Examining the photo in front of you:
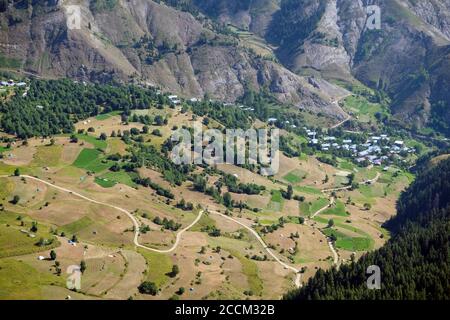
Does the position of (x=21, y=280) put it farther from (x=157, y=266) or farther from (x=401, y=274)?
(x=401, y=274)

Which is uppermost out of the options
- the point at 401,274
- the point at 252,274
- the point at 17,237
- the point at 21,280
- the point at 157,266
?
the point at 17,237

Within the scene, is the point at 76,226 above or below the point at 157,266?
above

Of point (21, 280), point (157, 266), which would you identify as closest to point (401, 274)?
point (157, 266)

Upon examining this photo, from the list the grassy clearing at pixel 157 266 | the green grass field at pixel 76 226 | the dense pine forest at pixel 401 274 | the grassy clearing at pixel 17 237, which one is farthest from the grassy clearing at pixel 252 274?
the grassy clearing at pixel 17 237

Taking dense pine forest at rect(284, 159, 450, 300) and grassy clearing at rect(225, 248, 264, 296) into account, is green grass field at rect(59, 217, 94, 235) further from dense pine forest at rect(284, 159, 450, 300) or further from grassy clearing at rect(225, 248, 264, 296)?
dense pine forest at rect(284, 159, 450, 300)

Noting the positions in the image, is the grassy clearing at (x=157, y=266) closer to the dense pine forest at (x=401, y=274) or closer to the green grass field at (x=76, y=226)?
the green grass field at (x=76, y=226)

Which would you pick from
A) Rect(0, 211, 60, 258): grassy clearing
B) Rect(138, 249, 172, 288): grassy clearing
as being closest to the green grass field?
Rect(0, 211, 60, 258): grassy clearing
